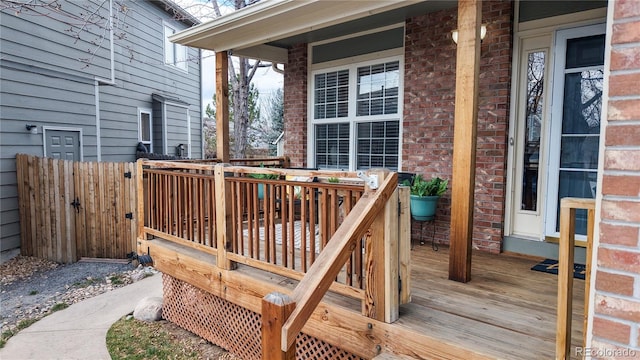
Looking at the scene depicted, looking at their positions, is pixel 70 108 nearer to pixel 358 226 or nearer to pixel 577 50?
pixel 358 226

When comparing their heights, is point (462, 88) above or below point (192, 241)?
above

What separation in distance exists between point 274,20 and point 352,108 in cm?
189

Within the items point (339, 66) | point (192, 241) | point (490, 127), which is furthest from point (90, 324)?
point (490, 127)

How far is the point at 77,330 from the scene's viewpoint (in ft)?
14.7

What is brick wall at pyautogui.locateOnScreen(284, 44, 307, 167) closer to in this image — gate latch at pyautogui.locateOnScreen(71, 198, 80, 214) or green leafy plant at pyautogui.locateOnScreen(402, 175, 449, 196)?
green leafy plant at pyautogui.locateOnScreen(402, 175, 449, 196)

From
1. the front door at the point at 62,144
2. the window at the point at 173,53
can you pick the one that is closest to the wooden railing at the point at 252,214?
the front door at the point at 62,144

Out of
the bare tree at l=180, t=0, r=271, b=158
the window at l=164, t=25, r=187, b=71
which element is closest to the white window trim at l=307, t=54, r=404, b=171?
the bare tree at l=180, t=0, r=271, b=158

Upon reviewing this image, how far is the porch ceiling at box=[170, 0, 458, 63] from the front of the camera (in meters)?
3.55

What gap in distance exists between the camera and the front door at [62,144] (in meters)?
7.24

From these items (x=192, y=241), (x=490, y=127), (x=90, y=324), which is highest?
(x=490, y=127)

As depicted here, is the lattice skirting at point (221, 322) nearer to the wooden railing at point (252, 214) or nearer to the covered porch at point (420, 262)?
the covered porch at point (420, 262)

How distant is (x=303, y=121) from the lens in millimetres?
6125

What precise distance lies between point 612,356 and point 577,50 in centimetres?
332

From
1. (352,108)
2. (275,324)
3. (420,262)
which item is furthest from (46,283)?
(275,324)
